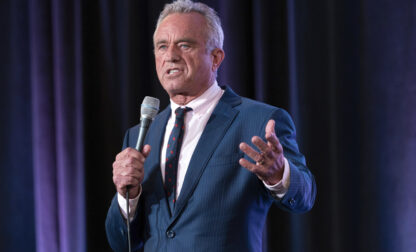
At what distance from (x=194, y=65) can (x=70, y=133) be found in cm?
134

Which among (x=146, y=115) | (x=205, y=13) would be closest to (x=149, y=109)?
(x=146, y=115)

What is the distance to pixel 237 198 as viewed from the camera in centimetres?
144

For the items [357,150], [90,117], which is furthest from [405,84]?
[90,117]

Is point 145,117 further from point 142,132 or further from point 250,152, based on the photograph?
point 250,152

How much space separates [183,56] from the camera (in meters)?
1.67

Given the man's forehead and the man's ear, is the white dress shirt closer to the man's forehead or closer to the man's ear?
the man's ear

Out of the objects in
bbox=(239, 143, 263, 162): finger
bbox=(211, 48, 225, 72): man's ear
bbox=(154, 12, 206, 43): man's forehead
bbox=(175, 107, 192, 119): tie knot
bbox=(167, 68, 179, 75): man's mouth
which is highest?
bbox=(154, 12, 206, 43): man's forehead

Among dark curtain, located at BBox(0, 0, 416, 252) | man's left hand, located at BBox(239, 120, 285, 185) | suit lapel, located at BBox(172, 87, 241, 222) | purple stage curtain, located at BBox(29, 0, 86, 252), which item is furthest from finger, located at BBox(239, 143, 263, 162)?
purple stage curtain, located at BBox(29, 0, 86, 252)

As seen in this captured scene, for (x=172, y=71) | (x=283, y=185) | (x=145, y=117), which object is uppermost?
(x=172, y=71)

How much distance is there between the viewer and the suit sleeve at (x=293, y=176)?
1335 millimetres

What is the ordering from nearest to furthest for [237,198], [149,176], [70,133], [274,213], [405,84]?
[237,198], [149,176], [405,84], [274,213], [70,133]

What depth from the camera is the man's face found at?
1658 millimetres

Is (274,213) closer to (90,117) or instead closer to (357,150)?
(357,150)

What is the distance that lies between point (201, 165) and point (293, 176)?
32 cm
